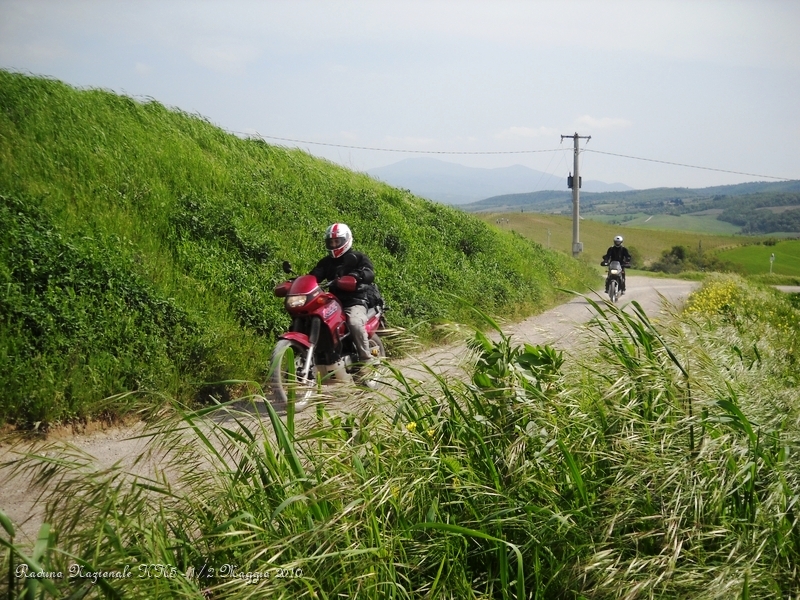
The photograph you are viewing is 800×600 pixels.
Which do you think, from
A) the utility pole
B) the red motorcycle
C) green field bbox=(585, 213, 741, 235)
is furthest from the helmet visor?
green field bbox=(585, 213, 741, 235)

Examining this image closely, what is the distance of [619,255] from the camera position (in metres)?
21.1

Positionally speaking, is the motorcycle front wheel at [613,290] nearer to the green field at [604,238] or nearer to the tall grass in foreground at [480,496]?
the tall grass in foreground at [480,496]

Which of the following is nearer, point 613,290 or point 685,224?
point 613,290

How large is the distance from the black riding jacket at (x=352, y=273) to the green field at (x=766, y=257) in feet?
155

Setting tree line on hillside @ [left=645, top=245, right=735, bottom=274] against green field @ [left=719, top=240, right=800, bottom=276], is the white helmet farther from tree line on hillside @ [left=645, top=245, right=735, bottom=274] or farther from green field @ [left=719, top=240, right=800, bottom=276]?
tree line on hillside @ [left=645, top=245, right=735, bottom=274]

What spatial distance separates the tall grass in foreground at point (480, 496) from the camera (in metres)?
3.01

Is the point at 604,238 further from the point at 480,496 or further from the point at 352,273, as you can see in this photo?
the point at 480,496

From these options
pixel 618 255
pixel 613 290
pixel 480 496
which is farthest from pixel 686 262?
pixel 480 496

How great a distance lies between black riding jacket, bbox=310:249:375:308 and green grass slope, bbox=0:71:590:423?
1594 mm

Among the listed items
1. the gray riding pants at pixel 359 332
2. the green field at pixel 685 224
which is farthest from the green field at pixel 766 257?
the gray riding pants at pixel 359 332

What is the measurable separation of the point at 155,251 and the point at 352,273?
3835 mm

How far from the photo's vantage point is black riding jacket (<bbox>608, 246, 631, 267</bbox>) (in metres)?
21.1

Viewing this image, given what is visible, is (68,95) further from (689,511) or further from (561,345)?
(689,511)

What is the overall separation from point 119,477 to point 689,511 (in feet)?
8.57
